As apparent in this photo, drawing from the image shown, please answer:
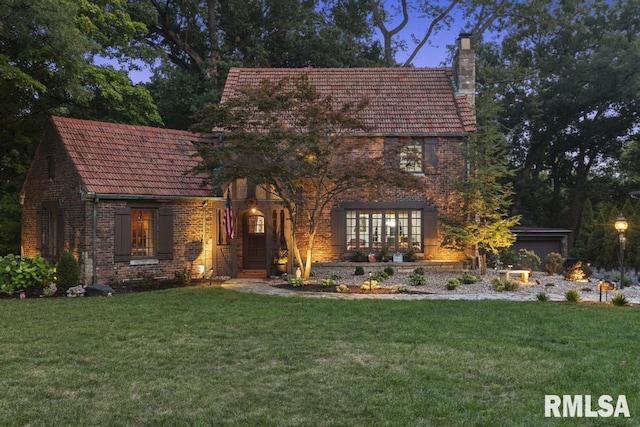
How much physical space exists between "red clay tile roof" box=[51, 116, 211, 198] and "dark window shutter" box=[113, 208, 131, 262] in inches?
24.0

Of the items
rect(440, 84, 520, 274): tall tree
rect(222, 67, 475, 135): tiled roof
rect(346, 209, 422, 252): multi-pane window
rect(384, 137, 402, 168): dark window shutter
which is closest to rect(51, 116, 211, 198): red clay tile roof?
rect(222, 67, 475, 135): tiled roof

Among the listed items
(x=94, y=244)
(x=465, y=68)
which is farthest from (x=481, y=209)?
(x=94, y=244)

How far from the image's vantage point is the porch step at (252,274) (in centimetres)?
1661

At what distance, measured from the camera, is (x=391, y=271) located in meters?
15.5

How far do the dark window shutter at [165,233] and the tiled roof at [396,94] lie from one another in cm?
495

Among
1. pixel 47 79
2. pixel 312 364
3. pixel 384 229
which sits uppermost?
pixel 47 79

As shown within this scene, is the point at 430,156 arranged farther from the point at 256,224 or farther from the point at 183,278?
the point at 183,278

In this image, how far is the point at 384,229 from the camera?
17672 millimetres

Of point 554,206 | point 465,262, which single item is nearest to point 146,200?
point 465,262

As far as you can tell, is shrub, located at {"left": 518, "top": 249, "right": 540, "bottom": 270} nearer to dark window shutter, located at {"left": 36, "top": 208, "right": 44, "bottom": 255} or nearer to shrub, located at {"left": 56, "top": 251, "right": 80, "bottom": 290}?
shrub, located at {"left": 56, "top": 251, "right": 80, "bottom": 290}

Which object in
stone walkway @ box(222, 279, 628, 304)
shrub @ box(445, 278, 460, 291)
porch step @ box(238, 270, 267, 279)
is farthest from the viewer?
porch step @ box(238, 270, 267, 279)

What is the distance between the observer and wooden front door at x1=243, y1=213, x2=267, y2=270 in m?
17.8

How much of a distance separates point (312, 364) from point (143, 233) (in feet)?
35.1

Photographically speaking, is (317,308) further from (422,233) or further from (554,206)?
(554,206)
